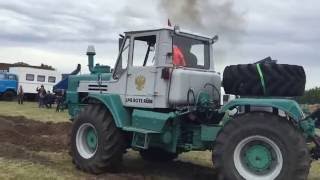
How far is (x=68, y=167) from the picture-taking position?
998 centimetres

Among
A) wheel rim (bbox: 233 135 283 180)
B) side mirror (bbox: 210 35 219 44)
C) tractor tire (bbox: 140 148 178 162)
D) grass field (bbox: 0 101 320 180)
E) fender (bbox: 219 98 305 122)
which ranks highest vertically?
side mirror (bbox: 210 35 219 44)

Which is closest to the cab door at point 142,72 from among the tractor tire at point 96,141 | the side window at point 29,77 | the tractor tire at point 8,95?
the tractor tire at point 96,141

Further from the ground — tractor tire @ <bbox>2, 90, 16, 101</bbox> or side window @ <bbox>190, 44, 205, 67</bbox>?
side window @ <bbox>190, 44, 205, 67</bbox>

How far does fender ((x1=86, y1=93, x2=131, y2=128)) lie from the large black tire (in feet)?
7.15

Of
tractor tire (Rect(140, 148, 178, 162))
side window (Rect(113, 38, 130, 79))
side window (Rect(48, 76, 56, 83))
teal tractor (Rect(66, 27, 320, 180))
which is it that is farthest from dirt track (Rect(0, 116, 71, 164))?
side window (Rect(48, 76, 56, 83))

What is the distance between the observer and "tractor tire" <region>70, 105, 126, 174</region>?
30.9 ft

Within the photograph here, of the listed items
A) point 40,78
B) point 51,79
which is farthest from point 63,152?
point 51,79

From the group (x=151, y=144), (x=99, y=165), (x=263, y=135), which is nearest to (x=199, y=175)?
(x=151, y=144)

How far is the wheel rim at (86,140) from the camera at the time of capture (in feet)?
32.5

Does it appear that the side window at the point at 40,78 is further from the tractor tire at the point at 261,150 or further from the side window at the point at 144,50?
the tractor tire at the point at 261,150

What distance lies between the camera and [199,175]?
9.88 m

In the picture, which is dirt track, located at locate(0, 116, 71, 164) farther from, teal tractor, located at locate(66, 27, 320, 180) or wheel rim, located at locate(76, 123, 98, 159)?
teal tractor, located at locate(66, 27, 320, 180)

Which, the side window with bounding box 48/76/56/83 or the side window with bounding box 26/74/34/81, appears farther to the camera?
the side window with bounding box 48/76/56/83

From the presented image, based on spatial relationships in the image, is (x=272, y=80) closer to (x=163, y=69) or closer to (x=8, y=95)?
(x=163, y=69)
